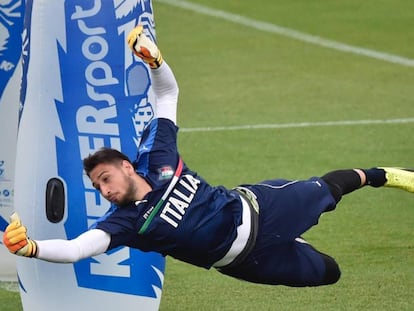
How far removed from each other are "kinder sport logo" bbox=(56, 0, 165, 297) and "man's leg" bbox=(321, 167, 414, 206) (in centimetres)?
120

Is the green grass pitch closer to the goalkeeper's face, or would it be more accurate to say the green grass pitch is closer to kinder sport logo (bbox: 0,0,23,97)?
kinder sport logo (bbox: 0,0,23,97)

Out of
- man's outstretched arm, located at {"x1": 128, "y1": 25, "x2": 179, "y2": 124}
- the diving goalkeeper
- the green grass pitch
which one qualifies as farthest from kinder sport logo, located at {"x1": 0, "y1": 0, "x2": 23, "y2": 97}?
the diving goalkeeper

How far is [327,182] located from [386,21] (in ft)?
33.9

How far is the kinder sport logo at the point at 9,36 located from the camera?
378 inches

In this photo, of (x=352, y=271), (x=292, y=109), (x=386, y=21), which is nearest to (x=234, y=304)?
(x=352, y=271)

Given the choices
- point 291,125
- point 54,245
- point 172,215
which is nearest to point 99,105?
point 172,215

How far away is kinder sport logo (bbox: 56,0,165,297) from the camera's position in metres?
8.30

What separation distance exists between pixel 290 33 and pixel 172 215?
34.7ft

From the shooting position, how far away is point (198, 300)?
30.2 ft

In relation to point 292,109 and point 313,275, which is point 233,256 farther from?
point 292,109

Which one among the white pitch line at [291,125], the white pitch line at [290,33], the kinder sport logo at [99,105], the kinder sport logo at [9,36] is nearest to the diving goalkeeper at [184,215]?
the kinder sport logo at [99,105]

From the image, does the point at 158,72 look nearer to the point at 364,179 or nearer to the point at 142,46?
the point at 142,46

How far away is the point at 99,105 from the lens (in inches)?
329

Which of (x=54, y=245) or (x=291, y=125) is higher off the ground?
(x=54, y=245)
